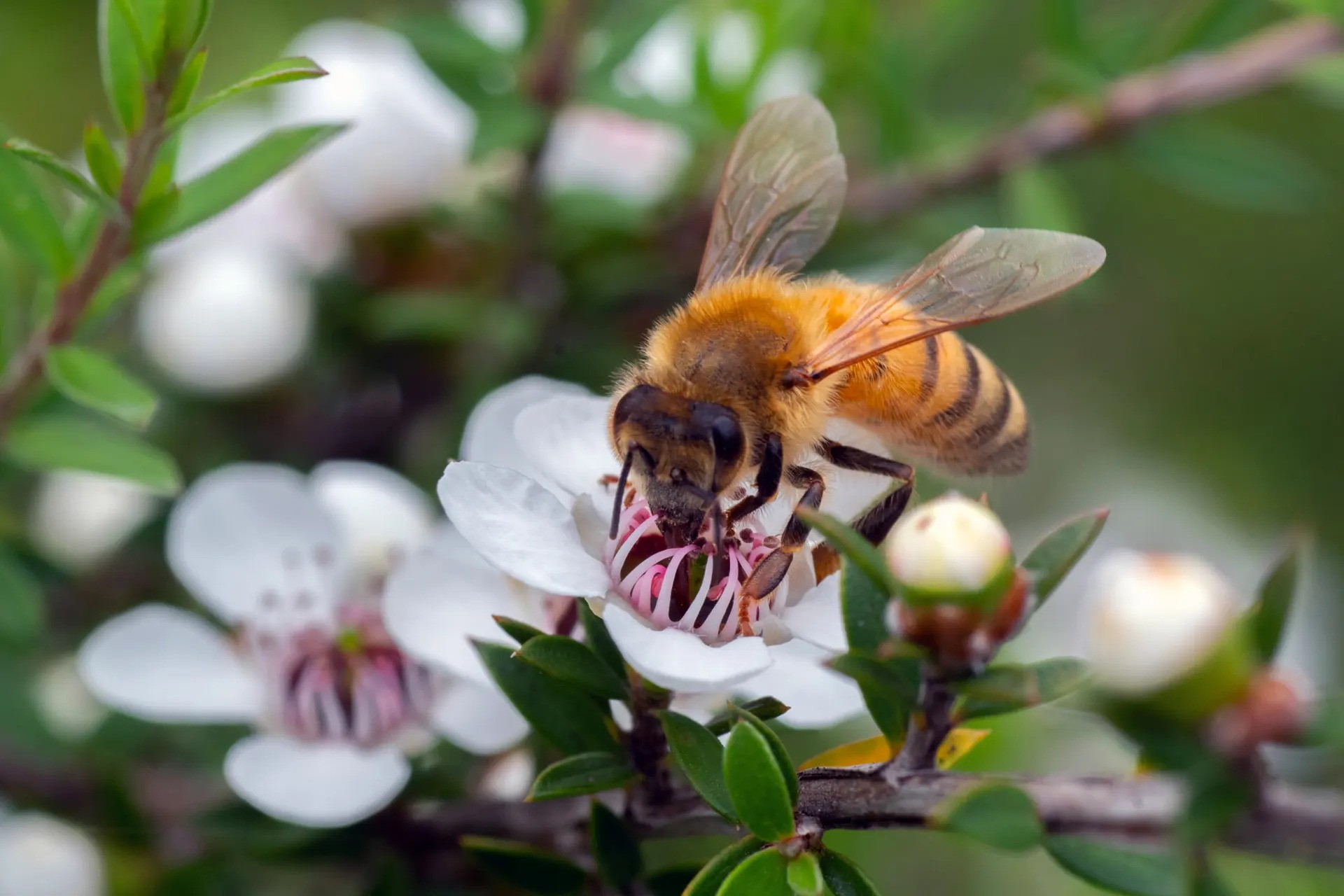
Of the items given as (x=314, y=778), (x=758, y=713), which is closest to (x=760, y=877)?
(x=758, y=713)

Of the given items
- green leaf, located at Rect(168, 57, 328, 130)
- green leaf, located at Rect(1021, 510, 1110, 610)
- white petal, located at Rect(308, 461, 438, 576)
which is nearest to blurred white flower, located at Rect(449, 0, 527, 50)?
white petal, located at Rect(308, 461, 438, 576)

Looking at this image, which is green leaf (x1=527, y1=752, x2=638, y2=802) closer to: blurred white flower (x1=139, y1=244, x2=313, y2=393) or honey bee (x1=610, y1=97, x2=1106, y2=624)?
honey bee (x1=610, y1=97, x2=1106, y2=624)

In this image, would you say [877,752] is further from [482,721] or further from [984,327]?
[984,327]

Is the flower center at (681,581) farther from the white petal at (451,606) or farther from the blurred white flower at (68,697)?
the blurred white flower at (68,697)

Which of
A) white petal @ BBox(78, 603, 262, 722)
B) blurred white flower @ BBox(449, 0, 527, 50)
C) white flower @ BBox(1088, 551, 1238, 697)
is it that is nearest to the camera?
white flower @ BBox(1088, 551, 1238, 697)

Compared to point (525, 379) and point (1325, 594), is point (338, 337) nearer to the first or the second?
point (525, 379)

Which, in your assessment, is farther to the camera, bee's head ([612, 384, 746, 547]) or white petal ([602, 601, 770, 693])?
bee's head ([612, 384, 746, 547])

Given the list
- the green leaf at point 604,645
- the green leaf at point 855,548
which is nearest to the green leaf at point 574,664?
the green leaf at point 604,645

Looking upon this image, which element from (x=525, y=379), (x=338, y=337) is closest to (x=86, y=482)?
(x=338, y=337)
